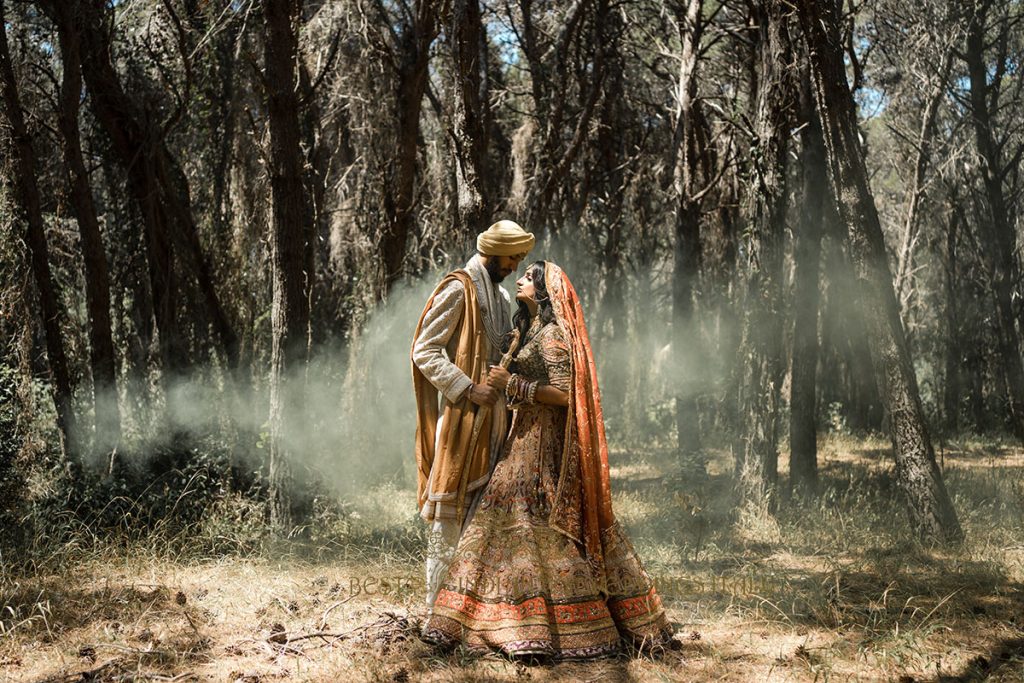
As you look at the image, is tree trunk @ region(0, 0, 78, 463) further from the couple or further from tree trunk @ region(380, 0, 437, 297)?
the couple

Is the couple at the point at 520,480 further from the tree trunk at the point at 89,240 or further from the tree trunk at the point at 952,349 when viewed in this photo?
the tree trunk at the point at 952,349

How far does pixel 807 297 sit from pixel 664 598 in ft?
14.4

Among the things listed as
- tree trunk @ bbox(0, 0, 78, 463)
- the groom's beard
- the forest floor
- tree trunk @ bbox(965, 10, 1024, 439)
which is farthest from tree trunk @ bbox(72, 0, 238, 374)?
tree trunk @ bbox(965, 10, 1024, 439)

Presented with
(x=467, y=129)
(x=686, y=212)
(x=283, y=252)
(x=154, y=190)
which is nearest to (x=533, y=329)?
(x=467, y=129)

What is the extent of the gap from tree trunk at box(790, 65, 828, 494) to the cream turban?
4837 millimetres

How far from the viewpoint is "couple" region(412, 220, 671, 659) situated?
487cm

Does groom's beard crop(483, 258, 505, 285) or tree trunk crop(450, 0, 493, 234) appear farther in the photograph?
tree trunk crop(450, 0, 493, 234)

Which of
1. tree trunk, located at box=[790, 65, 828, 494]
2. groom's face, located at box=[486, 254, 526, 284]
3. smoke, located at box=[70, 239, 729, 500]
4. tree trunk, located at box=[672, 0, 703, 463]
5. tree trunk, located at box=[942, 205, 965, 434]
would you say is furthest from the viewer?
tree trunk, located at box=[942, 205, 965, 434]

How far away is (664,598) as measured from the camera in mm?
6219

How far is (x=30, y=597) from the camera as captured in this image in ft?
19.6

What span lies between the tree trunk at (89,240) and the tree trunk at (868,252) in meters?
5.84

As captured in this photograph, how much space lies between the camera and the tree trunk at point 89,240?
799cm

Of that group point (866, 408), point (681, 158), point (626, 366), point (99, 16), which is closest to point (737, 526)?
point (681, 158)

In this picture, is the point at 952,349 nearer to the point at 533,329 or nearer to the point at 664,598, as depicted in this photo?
the point at 664,598
